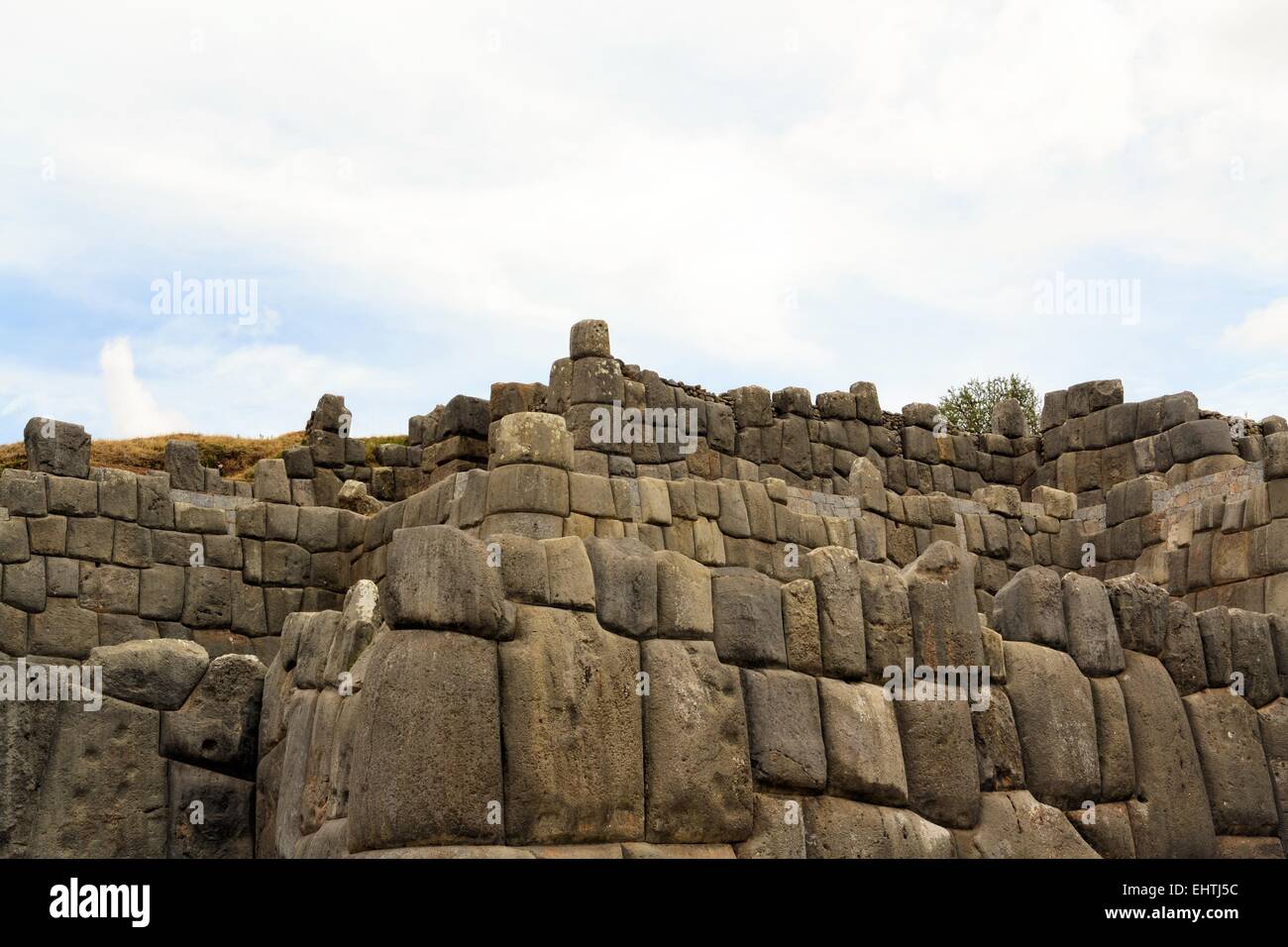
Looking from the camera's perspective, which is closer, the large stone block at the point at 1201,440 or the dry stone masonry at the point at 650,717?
the dry stone masonry at the point at 650,717

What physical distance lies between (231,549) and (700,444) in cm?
701

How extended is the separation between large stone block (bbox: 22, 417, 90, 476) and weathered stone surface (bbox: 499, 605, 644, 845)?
1149 centimetres

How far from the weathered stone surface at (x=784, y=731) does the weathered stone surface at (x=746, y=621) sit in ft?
0.36

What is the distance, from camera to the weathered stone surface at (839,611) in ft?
30.3

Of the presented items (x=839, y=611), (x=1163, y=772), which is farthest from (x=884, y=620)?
(x=1163, y=772)

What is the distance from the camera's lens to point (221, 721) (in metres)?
8.97

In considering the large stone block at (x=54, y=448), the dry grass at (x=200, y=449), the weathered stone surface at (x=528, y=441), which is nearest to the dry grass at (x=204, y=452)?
the dry grass at (x=200, y=449)

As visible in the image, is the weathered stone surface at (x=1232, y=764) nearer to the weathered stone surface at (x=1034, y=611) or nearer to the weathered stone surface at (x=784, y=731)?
the weathered stone surface at (x=1034, y=611)

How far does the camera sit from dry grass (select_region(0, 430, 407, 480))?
42031 mm

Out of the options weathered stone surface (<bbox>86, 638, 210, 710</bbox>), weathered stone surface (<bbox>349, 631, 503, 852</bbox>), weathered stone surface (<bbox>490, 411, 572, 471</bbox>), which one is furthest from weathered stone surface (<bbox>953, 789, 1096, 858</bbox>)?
weathered stone surface (<bbox>490, 411, 572, 471</bbox>)

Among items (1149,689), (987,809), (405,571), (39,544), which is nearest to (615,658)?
(405,571)

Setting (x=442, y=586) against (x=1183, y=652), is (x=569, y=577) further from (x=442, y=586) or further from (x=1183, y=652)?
(x=1183, y=652)

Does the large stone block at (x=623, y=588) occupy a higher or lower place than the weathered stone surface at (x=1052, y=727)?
higher
